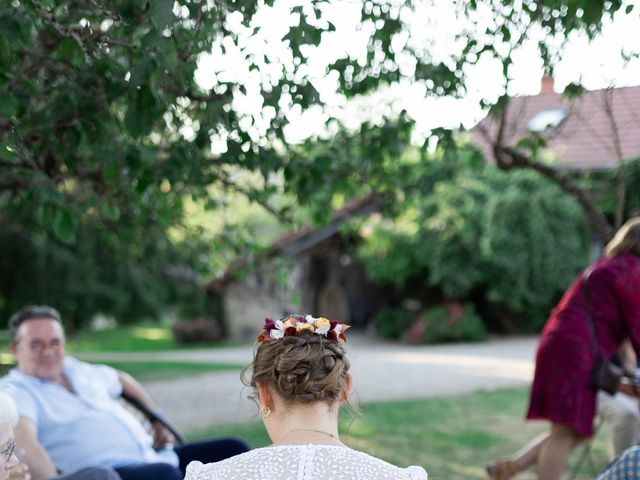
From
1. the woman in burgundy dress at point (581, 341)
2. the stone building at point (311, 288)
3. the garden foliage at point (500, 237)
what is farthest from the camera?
the stone building at point (311, 288)

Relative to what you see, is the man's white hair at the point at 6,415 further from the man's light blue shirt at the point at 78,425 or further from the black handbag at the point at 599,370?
the black handbag at the point at 599,370

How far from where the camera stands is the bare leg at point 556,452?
5.36 m

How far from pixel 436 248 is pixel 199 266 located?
13219mm

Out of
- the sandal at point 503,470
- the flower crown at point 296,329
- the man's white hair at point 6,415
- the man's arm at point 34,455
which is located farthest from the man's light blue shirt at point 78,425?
the sandal at point 503,470

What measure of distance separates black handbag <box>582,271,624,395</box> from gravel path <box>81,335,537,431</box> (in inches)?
140

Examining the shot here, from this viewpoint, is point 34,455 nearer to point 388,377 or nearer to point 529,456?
point 529,456

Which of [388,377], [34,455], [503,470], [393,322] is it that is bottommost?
[388,377]

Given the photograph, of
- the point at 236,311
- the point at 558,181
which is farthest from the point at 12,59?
the point at 236,311

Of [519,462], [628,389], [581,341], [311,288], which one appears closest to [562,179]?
[581,341]

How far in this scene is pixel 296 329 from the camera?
2553 mm

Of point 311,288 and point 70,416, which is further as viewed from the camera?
point 311,288

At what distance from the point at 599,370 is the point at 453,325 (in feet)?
48.8

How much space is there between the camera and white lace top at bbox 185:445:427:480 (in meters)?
2.29

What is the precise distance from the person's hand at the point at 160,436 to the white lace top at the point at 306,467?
278 cm
